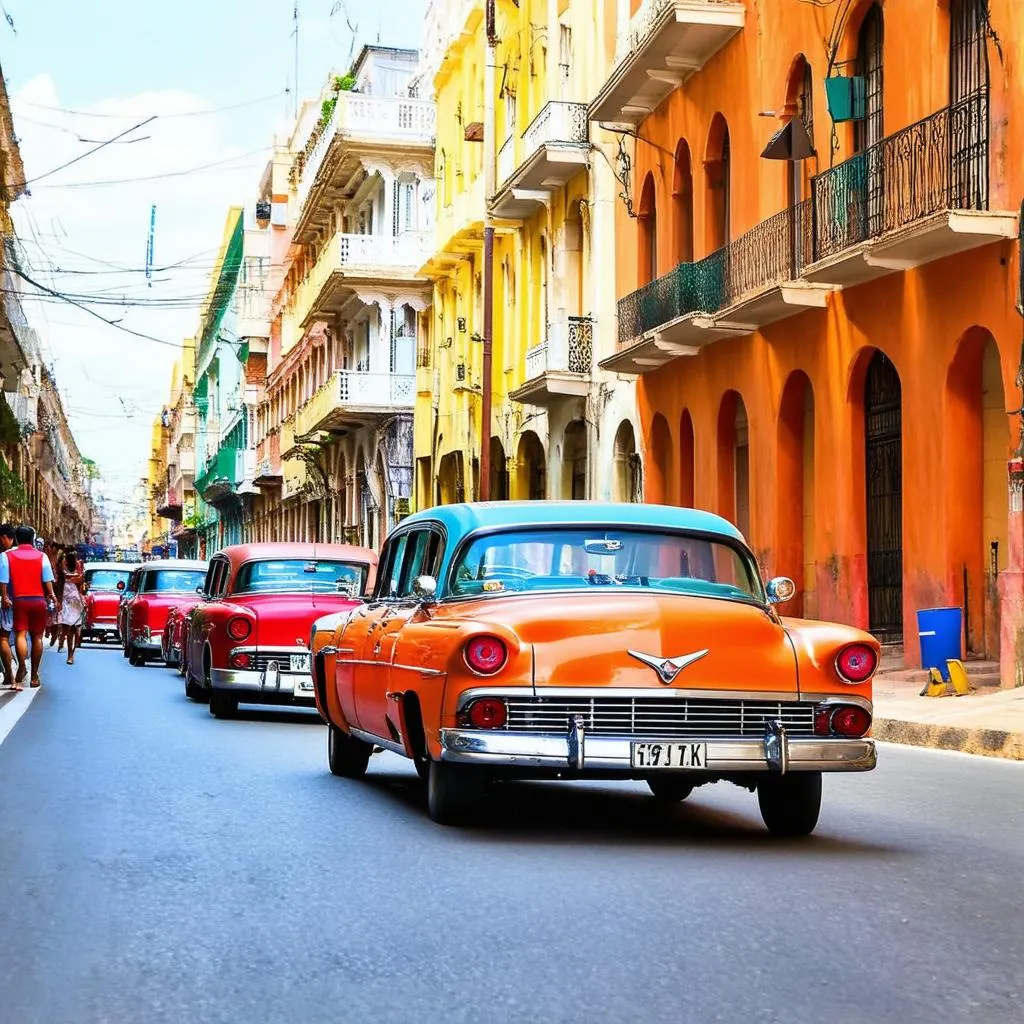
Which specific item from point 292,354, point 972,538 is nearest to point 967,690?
point 972,538

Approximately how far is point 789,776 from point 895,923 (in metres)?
2.39

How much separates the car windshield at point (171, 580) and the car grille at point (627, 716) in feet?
84.4

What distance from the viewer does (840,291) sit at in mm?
24047

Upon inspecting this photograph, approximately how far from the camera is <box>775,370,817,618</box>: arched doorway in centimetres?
2628

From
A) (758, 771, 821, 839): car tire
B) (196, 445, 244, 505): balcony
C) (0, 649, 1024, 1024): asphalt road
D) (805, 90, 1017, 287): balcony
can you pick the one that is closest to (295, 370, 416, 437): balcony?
(805, 90, 1017, 287): balcony

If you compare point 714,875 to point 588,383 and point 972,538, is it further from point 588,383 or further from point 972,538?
point 588,383

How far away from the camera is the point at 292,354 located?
6662 centimetres

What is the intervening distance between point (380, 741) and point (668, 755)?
250cm

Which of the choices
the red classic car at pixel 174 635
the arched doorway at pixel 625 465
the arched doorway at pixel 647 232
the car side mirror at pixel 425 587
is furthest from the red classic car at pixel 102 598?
the car side mirror at pixel 425 587

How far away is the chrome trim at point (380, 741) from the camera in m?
10.1

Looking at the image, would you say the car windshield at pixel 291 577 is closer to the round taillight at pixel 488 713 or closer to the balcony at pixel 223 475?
the round taillight at pixel 488 713

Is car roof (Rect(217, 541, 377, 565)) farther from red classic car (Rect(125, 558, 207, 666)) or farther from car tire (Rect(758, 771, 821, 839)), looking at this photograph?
red classic car (Rect(125, 558, 207, 666))

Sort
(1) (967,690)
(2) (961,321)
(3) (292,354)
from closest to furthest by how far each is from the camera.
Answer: (1) (967,690) → (2) (961,321) → (3) (292,354)

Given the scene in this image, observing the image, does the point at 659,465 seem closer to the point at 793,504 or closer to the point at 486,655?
the point at 793,504
